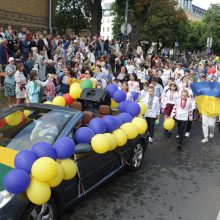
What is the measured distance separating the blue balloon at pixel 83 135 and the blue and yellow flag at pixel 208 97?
5123mm

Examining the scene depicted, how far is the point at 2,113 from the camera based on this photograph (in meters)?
5.52

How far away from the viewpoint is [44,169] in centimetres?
383

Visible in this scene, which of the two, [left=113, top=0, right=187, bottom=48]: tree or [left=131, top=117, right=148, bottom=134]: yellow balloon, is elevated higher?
[left=113, top=0, right=187, bottom=48]: tree

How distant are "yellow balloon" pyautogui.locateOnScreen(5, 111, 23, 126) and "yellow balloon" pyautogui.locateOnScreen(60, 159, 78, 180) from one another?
50.9 inches

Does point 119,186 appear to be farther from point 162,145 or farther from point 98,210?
point 162,145

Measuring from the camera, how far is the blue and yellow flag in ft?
29.6

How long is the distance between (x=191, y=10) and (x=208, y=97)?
432ft

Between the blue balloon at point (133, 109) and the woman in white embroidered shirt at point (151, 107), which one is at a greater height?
the blue balloon at point (133, 109)

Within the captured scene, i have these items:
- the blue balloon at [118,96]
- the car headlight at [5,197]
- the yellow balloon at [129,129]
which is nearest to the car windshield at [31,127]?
the car headlight at [5,197]

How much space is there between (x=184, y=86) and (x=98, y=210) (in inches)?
251

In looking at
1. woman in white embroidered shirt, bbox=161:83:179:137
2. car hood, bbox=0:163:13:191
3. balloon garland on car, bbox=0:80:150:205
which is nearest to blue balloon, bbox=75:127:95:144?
balloon garland on car, bbox=0:80:150:205

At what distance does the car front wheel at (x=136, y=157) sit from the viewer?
21.5 feet

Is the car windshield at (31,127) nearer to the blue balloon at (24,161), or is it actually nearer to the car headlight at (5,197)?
the blue balloon at (24,161)

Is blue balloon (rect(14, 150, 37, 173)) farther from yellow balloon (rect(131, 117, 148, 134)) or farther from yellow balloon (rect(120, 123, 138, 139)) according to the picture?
yellow balloon (rect(131, 117, 148, 134))
